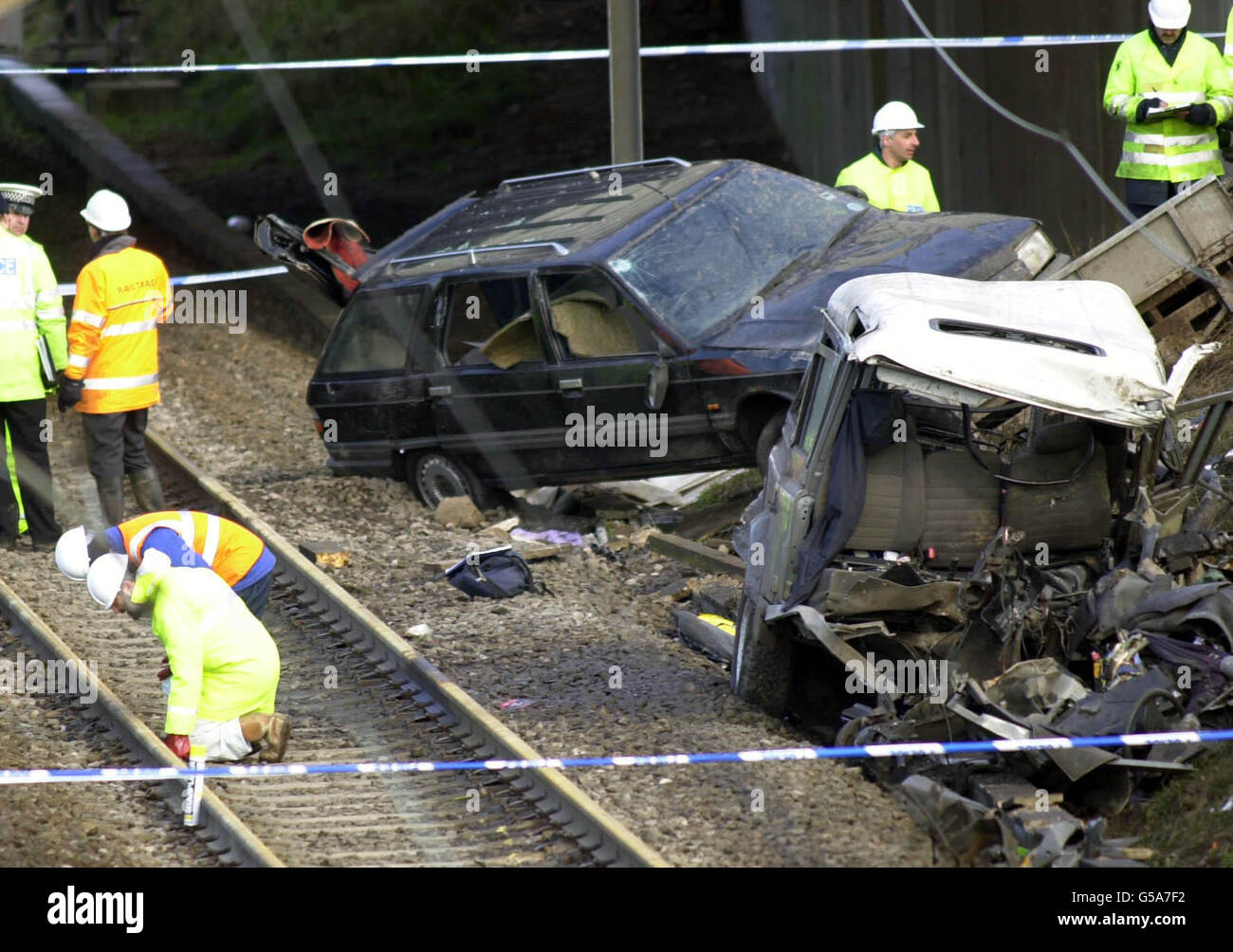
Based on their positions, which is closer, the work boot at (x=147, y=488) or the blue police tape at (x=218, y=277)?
the work boot at (x=147, y=488)

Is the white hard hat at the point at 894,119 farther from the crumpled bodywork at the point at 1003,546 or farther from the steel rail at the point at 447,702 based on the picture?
the steel rail at the point at 447,702

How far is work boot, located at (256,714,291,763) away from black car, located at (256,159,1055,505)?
3475mm

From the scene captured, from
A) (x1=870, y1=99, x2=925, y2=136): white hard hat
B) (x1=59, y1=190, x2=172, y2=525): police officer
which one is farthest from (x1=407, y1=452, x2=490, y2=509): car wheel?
(x1=870, y1=99, x2=925, y2=136): white hard hat

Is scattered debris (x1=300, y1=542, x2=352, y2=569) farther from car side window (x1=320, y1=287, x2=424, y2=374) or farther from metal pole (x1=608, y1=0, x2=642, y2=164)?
metal pole (x1=608, y1=0, x2=642, y2=164)

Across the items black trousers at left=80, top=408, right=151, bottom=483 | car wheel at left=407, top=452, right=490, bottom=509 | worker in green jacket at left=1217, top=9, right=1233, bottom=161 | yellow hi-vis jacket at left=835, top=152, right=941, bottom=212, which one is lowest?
car wheel at left=407, top=452, right=490, bottom=509

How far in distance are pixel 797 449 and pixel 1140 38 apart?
4.84m

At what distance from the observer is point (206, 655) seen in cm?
749

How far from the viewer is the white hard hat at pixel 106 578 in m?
7.36

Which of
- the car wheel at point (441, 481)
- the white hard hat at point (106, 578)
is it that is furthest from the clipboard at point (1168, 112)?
the white hard hat at point (106, 578)

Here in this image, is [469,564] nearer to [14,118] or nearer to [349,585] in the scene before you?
[349,585]

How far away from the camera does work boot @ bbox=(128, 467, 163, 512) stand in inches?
439

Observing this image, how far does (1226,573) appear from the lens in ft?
23.4

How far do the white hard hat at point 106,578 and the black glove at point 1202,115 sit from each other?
6.92 metres
